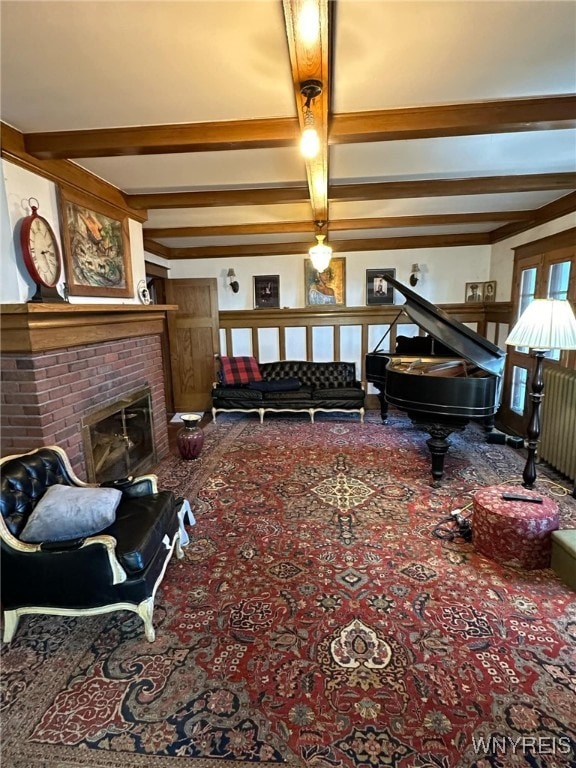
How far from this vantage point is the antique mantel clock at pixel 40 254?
2473mm

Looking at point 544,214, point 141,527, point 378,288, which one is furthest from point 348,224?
point 141,527

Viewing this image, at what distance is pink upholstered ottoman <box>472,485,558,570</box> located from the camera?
237 cm

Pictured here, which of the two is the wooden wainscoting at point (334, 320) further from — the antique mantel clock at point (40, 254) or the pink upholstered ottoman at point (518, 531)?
the pink upholstered ottoman at point (518, 531)

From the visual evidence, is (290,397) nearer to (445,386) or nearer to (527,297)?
(445,386)

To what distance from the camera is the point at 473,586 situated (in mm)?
2264

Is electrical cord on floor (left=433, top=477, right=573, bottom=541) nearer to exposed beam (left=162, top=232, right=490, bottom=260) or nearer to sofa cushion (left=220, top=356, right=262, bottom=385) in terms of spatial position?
sofa cushion (left=220, top=356, right=262, bottom=385)

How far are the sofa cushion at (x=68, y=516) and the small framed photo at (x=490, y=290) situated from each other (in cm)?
590

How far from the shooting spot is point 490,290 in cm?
589

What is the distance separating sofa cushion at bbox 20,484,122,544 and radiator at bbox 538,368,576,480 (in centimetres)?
373

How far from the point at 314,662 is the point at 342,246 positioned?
5.56 meters

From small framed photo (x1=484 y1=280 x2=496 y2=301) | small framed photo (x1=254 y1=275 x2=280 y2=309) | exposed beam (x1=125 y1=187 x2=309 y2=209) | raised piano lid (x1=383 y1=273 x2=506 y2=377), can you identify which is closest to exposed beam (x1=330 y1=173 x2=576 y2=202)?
exposed beam (x1=125 y1=187 x2=309 y2=209)

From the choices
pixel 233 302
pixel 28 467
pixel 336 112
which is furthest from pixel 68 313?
pixel 233 302

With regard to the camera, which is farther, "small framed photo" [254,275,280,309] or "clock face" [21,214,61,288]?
"small framed photo" [254,275,280,309]

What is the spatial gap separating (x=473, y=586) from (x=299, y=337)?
4.77 metres
